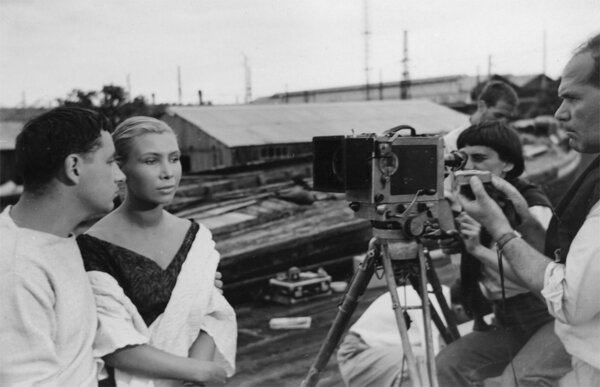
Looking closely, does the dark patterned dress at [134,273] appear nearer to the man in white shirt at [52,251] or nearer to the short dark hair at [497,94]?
the man in white shirt at [52,251]

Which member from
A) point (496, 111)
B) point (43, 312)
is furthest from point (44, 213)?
point (496, 111)

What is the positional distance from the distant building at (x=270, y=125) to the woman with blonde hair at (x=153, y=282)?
435 cm

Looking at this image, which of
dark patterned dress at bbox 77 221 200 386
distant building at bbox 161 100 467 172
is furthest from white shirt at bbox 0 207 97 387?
distant building at bbox 161 100 467 172

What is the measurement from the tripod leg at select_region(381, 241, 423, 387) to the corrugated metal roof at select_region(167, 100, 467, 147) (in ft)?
12.3

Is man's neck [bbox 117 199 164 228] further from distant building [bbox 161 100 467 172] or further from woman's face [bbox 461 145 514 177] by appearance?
distant building [bbox 161 100 467 172]

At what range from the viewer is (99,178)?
1.41 metres

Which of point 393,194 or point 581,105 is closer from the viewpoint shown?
point 581,105

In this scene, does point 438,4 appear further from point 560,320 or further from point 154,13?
point 560,320

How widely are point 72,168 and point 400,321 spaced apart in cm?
110

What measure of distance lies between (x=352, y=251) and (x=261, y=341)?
1.81 metres

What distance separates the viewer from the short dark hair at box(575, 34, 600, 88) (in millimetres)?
1602

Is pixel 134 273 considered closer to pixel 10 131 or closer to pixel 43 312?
pixel 43 312

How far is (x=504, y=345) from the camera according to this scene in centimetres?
218

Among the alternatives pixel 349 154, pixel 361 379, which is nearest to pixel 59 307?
pixel 349 154
